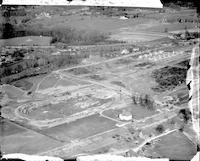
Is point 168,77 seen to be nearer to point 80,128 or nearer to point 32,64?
point 80,128

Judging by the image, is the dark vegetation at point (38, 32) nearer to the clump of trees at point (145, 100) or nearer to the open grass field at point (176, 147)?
the clump of trees at point (145, 100)

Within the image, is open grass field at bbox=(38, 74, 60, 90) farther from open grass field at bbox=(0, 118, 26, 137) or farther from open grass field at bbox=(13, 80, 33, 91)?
open grass field at bbox=(0, 118, 26, 137)

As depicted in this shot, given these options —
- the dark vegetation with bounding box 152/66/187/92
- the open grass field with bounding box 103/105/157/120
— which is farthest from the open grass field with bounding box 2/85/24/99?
the dark vegetation with bounding box 152/66/187/92

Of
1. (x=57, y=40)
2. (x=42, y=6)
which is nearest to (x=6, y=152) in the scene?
(x=57, y=40)

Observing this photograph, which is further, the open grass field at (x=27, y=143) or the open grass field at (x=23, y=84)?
the open grass field at (x=23, y=84)

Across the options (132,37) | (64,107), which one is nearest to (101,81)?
(64,107)

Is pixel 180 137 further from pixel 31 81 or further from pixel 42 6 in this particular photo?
pixel 42 6

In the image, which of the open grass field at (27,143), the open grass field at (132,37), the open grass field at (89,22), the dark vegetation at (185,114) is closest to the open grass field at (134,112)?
the dark vegetation at (185,114)

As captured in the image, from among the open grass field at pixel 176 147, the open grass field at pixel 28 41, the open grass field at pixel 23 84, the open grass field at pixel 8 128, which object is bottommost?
the open grass field at pixel 176 147
